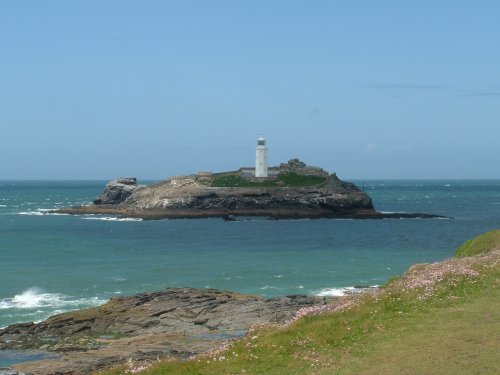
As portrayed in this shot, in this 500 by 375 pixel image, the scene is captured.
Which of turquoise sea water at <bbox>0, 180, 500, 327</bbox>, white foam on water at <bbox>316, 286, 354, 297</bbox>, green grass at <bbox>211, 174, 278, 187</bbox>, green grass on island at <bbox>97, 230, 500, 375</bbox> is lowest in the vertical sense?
turquoise sea water at <bbox>0, 180, 500, 327</bbox>

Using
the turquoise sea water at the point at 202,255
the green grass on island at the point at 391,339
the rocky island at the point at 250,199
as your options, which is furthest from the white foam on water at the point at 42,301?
the rocky island at the point at 250,199

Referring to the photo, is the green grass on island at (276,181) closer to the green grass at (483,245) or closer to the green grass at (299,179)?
the green grass at (299,179)

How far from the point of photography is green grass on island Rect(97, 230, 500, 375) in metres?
17.7

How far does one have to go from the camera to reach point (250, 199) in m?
133

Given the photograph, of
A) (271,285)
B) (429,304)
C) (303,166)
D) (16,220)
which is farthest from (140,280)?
(303,166)

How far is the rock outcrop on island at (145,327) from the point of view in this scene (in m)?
26.5

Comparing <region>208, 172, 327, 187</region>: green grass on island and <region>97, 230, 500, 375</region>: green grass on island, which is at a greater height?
<region>208, 172, 327, 187</region>: green grass on island

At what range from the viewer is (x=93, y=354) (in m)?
27.4

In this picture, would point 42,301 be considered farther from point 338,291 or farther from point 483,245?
point 483,245

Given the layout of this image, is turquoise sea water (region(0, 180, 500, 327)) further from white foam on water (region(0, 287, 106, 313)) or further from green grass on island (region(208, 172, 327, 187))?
green grass on island (region(208, 172, 327, 187))

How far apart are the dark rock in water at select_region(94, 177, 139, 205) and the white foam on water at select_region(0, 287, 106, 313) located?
4211 inches

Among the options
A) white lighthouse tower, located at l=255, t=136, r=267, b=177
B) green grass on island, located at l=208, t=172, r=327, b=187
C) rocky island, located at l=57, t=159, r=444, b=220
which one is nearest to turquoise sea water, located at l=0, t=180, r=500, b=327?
rocky island, located at l=57, t=159, r=444, b=220

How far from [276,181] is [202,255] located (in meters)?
73.0

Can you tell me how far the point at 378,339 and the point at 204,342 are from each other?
1106 centimetres
